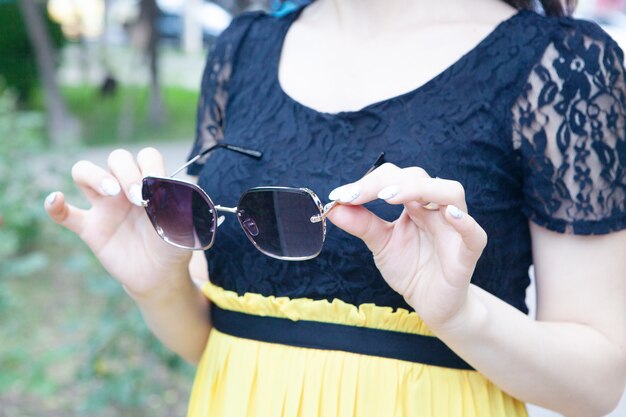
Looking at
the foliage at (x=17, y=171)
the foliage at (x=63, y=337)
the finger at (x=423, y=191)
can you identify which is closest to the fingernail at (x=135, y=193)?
the finger at (x=423, y=191)

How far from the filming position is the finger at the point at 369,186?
3.87ft

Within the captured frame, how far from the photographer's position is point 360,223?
4.02 ft

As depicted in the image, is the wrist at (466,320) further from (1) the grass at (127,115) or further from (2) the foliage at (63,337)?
(1) the grass at (127,115)

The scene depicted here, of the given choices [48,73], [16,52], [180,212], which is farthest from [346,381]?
[16,52]

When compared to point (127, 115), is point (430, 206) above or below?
above

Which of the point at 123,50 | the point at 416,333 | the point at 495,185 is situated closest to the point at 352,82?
the point at 495,185

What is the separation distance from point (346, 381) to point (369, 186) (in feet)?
1.49

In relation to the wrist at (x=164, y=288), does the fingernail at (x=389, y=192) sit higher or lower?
higher

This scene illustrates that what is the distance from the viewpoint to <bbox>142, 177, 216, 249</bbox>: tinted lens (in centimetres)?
144

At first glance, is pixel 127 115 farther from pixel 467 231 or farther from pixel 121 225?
pixel 467 231

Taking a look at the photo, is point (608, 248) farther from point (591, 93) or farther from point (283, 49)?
point (283, 49)

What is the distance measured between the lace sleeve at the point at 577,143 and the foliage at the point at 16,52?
445 inches

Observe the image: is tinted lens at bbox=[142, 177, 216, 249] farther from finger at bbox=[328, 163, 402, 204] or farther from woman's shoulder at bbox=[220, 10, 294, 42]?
woman's shoulder at bbox=[220, 10, 294, 42]

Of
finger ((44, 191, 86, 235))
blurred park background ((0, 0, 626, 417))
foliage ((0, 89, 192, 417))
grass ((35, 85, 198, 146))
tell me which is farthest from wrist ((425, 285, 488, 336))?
grass ((35, 85, 198, 146))
